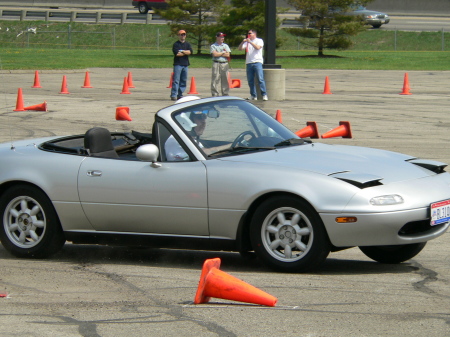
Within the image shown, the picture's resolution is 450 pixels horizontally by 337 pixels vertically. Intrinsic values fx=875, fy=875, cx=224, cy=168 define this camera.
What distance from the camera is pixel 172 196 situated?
273 inches

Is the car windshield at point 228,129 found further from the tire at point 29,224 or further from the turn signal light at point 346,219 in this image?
the tire at point 29,224

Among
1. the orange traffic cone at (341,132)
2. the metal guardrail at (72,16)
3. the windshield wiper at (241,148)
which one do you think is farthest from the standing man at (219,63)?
the metal guardrail at (72,16)

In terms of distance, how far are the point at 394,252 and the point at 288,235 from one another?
3.53 ft

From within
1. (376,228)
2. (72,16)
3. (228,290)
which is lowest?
(228,290)

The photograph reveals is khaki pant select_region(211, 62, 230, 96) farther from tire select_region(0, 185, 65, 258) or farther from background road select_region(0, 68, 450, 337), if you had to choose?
tire select_region(0, 185, 65, 258)

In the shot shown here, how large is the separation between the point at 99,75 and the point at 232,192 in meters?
24.6

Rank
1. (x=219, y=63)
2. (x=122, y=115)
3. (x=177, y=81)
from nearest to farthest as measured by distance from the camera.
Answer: (x=122, y=115) < (x=177, y=81) < (x=219, y=63)

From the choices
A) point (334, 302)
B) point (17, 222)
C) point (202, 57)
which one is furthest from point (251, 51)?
point (202, 57)

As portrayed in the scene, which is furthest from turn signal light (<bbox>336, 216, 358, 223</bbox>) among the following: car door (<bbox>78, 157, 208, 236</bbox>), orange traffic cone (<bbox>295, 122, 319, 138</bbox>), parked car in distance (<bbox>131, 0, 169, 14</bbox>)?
parked car in distance (<bbox>131, 0, 169, 14</bbox>)

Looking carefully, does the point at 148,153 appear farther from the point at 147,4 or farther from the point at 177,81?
the point at 147,4

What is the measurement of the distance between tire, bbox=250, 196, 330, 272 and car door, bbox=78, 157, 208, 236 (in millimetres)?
Result: 493

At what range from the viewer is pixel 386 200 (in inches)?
252

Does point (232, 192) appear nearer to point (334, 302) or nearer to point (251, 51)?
point (334, 302)

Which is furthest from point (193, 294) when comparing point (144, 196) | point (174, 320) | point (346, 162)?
point (346, 162)
